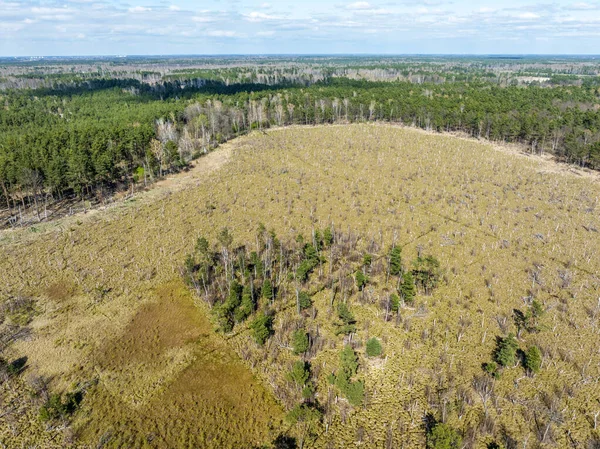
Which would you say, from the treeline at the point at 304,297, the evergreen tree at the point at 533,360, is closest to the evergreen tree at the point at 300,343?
the treeline at the point at 304,297

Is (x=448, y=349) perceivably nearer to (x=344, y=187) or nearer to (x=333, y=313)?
(x=333, y=313)

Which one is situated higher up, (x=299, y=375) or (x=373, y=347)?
(x=373, y=347)

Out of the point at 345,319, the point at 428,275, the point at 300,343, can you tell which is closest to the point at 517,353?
the point at 428,275

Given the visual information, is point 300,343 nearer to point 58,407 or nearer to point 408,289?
point 408,289

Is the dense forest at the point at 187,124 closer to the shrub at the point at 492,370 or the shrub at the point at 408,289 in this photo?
the shrub at the point at 408,289

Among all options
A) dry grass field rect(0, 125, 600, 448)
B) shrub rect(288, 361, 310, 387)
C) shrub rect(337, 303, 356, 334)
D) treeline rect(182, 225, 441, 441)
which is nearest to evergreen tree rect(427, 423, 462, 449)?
dry grass field rect(0, 125, 600, 448)

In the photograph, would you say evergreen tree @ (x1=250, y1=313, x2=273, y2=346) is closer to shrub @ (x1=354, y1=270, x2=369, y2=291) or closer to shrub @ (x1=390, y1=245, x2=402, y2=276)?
shrub @ (x1=354, y1=270, x2=369, y2=291)
